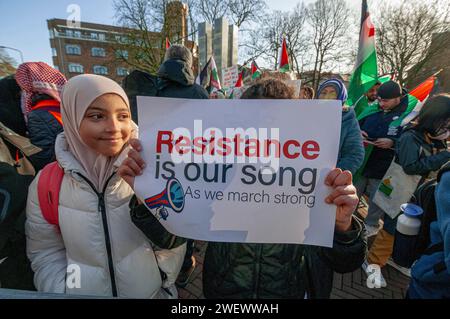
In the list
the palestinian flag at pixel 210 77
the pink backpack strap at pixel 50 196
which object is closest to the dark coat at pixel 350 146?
the pink backpack strap at pixel 50 196

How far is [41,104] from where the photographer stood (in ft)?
5.74

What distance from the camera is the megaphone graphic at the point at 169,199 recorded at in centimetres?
105

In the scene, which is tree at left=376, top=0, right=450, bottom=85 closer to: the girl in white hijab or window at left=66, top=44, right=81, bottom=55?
the girl in white hijab

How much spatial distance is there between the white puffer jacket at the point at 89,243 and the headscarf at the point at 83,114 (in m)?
0.04

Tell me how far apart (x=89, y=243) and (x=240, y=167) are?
0.82m

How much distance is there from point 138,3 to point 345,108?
2179cm

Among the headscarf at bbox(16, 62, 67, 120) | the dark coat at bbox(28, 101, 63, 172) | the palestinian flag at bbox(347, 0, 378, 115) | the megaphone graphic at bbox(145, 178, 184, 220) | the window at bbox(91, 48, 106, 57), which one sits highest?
the window at bbox(91, 48, 106, 57)

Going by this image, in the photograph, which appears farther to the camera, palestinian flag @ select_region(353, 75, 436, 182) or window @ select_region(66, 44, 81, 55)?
window @ select_region(66, 44, 81, 55)

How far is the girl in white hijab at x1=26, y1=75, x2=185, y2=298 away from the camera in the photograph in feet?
3.66

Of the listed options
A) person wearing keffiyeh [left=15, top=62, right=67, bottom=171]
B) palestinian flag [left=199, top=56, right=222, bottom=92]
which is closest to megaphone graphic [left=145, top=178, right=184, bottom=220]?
person wearing keffiyeh [left=15, top=62, right=67, bottom=171]

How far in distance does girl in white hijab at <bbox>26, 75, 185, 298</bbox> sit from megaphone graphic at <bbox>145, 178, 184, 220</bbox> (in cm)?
10

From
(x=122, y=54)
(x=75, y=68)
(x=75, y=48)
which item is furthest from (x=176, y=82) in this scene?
(x=75, y=48)

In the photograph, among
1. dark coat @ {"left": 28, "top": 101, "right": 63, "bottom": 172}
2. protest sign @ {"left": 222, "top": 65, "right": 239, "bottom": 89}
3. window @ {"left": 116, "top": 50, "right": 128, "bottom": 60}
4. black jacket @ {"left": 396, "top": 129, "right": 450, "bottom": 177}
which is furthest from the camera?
window @ {"left": 116, "top": 50, "right": 128, "bottom": 60}
